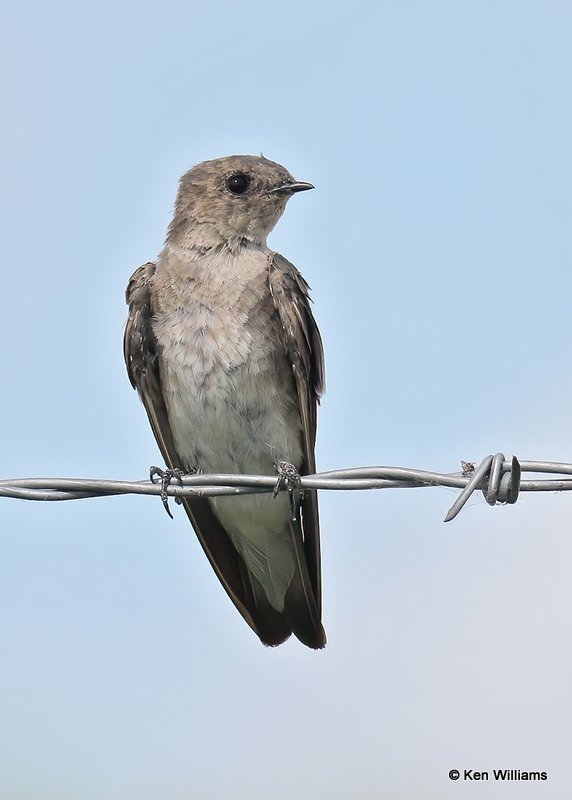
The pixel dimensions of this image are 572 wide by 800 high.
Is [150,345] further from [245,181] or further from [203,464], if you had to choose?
[245,181]

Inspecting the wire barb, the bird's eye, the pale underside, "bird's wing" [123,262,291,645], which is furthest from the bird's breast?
the wire barb

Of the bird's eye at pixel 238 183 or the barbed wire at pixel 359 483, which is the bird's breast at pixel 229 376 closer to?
the bird's eye at pixel 238 183

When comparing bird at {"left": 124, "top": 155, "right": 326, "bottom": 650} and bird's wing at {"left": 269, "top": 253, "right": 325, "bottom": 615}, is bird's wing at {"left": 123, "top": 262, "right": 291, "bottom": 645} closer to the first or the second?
bird at {"left": 124, "top": 155, "right": 326, "bottom": 650}

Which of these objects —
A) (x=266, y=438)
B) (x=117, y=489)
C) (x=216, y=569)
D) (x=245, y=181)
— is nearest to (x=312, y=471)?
(x=266, y=438)

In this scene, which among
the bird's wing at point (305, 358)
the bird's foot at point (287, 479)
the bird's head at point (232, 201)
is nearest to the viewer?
the bird's foot at point (287, 479)

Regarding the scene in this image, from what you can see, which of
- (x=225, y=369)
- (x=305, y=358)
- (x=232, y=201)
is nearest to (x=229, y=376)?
(x=225, y=369)

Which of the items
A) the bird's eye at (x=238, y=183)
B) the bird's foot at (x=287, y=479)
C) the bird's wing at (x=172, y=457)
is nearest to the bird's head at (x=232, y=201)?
the bird's eye at (x=238, y=183)
